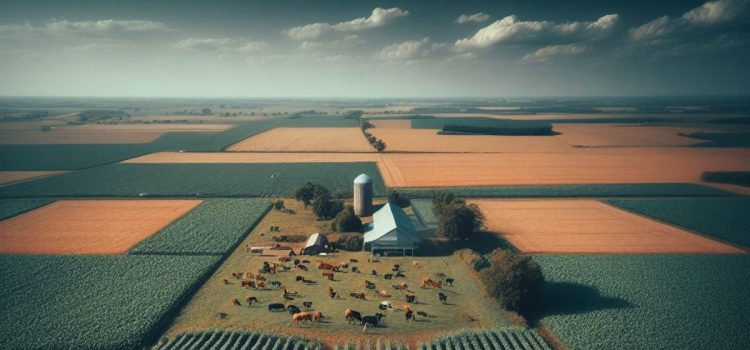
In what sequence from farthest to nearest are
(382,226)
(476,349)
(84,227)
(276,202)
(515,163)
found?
(515,163), (276,202), (84,227), (382,226), (476,349)

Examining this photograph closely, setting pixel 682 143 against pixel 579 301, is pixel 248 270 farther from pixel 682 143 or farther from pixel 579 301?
pixel 682 143

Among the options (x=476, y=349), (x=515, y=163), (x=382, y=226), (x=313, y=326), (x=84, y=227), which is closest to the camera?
(x=476, y=349)

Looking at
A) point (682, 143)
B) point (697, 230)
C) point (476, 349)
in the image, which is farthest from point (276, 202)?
point (682, 143)

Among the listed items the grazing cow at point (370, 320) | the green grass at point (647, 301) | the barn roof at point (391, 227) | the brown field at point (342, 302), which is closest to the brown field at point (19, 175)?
the brown field at point (342, 302)

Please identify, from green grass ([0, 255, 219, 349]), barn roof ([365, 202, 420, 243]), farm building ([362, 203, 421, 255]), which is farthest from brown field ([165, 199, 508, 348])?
barn roof ([365, 202, 420, 243])

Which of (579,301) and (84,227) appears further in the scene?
(84,227)

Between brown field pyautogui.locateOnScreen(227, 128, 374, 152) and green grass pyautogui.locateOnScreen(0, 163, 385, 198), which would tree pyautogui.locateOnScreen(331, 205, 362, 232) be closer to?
green grass pyautogui.locateOnScreen(0, 163, 385, 198)

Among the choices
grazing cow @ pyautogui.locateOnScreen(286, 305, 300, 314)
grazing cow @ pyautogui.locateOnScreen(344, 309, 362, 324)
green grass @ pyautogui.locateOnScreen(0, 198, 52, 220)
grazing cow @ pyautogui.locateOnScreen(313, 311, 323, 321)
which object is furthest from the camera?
green grass @ pyautogui.locateOnScreen(0, 198, 52, 220)

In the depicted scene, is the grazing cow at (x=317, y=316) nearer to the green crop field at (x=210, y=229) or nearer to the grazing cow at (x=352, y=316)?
the grazing cow at (x=352, y=316)
